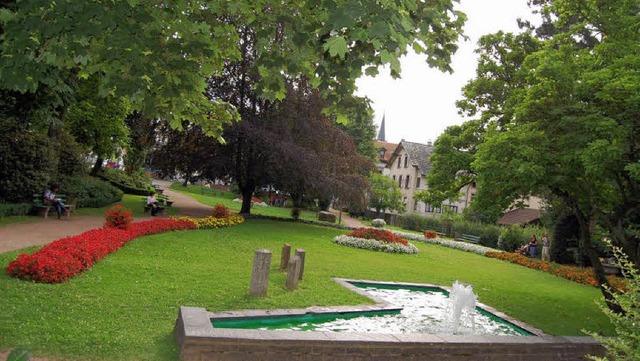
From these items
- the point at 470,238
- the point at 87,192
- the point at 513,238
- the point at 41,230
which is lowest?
the point at 41,230

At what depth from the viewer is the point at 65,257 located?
29.7ft

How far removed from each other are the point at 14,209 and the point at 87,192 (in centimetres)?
717

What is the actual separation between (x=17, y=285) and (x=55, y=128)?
16.8 m

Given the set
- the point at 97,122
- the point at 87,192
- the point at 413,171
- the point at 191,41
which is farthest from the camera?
the point at 413,171

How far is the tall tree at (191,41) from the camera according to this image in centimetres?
439

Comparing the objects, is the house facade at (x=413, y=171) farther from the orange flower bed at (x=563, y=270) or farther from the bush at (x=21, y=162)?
the bush at (x=21, y=162)

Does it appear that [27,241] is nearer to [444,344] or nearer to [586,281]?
[444,344]

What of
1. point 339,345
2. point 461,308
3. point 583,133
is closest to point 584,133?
point 583,133

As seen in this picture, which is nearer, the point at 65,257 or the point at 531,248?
the point at 65,257

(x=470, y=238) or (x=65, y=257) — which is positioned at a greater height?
(x=470, y=238)

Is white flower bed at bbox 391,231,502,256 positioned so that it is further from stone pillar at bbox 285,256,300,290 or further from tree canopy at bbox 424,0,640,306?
stone pillar at bbox 285,256,300,290

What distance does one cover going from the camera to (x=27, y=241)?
41.7ft

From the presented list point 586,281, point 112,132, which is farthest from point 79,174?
point 586,281

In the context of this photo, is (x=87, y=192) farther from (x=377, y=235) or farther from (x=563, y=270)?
(x=563, y=270)
